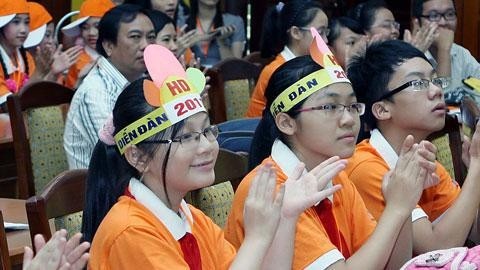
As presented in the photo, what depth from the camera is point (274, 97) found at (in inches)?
88.9

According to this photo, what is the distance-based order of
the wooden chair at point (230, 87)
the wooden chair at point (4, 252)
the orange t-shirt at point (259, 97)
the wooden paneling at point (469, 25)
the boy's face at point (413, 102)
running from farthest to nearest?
the wooden paneling at point (469, 25), the wooden chair at point (230, 87), the orange t-shirt at point (259, 97), the boy's face at point (413, 102), the wooden chair at point (4, 252)

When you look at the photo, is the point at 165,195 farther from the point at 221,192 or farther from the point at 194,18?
the point at 194,18

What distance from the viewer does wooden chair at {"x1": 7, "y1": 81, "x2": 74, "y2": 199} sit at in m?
3.28

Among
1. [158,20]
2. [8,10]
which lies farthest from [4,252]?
[8,10]

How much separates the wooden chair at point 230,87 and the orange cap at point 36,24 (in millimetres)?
1165

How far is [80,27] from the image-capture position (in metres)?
5.08

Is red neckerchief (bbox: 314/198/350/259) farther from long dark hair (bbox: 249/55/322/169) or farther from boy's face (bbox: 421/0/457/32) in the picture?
boy's face (bbox: 421/0/457/32)

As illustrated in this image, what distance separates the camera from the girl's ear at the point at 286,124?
7.27ft

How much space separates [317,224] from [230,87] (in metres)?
2.16

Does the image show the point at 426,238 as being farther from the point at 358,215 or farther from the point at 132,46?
the point at 132,46

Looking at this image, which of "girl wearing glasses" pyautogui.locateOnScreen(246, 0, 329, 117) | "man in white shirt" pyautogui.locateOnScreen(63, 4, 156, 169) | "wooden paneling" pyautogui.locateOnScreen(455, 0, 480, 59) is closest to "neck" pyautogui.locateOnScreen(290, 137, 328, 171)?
"man in white shirt" pyautogui.locateOnScreen(63, 4, 156, 169)

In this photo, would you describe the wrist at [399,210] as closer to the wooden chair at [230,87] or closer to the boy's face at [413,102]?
the boy's face at [413,102]

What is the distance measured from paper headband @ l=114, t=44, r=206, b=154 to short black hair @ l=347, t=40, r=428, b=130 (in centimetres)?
76

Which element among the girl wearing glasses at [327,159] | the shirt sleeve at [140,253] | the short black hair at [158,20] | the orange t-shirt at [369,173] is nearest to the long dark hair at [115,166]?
the shirt sleeve at [140,253]
